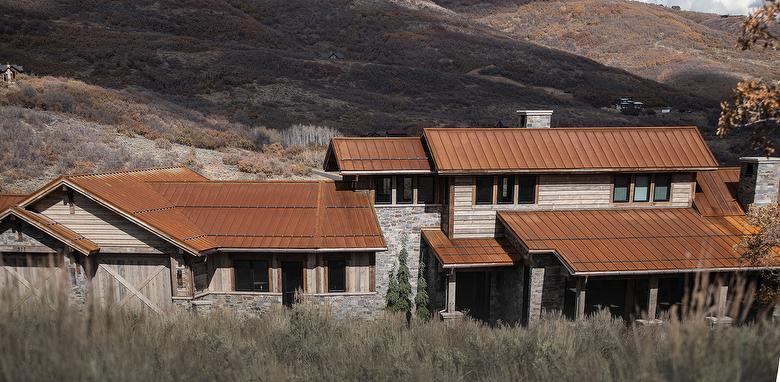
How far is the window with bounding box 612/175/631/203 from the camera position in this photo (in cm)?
1623

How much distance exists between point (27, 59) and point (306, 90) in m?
24.3

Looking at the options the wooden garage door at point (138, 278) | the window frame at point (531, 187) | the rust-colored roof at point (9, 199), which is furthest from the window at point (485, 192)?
the rust-colored roof at point (9, 199)

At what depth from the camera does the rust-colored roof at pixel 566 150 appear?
1555 centimetres

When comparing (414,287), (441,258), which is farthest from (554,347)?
(414,287)

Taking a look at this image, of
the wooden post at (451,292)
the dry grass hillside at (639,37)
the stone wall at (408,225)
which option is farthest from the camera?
the dry grass hillside at (639,37)

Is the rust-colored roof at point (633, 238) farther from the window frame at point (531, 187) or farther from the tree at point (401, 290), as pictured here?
the tree at point (401, 290)

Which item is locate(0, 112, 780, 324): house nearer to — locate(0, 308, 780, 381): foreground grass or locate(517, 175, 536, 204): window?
locate(517, 175, 536, 204): window

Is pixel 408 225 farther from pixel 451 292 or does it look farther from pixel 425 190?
pixel 451 292

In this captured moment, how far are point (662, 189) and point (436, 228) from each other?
23.3 feet

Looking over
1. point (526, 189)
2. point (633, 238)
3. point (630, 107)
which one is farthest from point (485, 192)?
point (630, 107)

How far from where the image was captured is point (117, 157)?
26.1 meters

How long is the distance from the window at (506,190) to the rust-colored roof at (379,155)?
87.2 inches

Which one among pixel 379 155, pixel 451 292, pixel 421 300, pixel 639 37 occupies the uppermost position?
pixel 639 37

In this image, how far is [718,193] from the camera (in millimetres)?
16641
